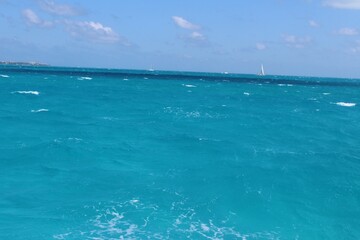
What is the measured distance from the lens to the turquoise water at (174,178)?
22.3 m

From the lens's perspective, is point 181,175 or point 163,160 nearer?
point 181,175

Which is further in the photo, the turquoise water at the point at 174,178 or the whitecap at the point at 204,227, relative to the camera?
the turquoise water at the point at 174,178

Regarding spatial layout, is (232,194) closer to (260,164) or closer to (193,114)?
(260,164)

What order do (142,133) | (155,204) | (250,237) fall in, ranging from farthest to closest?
1. (142,133)
2. (155,204)
3. (250,237)

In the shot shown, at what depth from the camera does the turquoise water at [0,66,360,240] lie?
22.3 metres

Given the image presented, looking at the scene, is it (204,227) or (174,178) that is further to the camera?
(174,178)

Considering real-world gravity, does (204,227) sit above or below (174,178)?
below

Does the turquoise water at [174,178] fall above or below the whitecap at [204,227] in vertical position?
above

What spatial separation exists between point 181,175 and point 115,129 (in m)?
17.8

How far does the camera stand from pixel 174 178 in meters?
29.9

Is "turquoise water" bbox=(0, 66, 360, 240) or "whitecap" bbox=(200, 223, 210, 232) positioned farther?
"turquoise water" bbox=(0, 66, 360, 240)

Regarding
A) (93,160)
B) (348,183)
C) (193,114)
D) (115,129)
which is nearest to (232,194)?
(348,183)

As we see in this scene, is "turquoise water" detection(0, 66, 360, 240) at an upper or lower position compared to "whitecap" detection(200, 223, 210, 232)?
upper

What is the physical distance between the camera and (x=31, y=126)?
45562 millimetres
